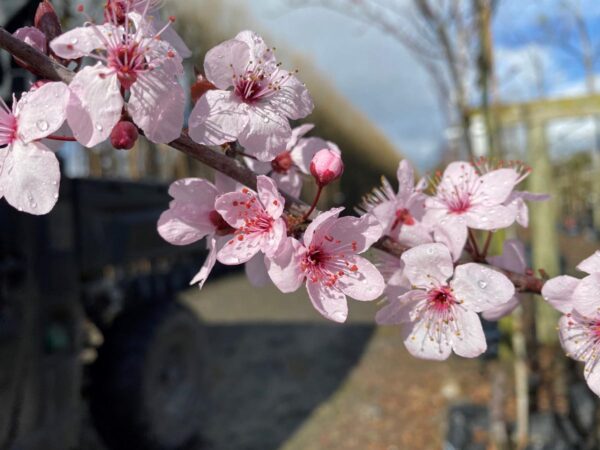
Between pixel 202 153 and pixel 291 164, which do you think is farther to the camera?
pixel 291 164

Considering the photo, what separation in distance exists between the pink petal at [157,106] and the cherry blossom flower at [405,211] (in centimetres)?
31

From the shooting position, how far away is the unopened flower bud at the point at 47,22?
629 mm

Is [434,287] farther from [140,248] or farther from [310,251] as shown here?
[140,248]

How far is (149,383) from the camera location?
345 centimetres

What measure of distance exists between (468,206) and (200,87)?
393 mm

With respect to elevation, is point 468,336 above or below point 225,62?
below

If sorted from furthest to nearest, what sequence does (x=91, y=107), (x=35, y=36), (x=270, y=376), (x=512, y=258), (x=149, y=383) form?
(x=270, y=376)
(x=149, y=383)
(x=512, y=258)
(x=35, y=36)
(x=91, y=107)

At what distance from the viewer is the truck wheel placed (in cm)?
335

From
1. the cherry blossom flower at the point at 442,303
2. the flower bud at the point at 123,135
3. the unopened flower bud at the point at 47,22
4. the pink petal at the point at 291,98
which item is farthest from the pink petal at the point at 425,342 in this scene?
the unopened flower bud at the point at 47,22

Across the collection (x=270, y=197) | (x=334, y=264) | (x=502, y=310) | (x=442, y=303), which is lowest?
(x=502, y=310)

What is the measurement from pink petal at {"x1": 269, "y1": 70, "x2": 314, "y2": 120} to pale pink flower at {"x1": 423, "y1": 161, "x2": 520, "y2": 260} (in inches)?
9.1

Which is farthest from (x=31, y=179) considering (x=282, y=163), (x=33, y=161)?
(x=282, y=163)

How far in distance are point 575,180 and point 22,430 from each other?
14653 mm

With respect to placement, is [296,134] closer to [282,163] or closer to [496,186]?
[282,163]
